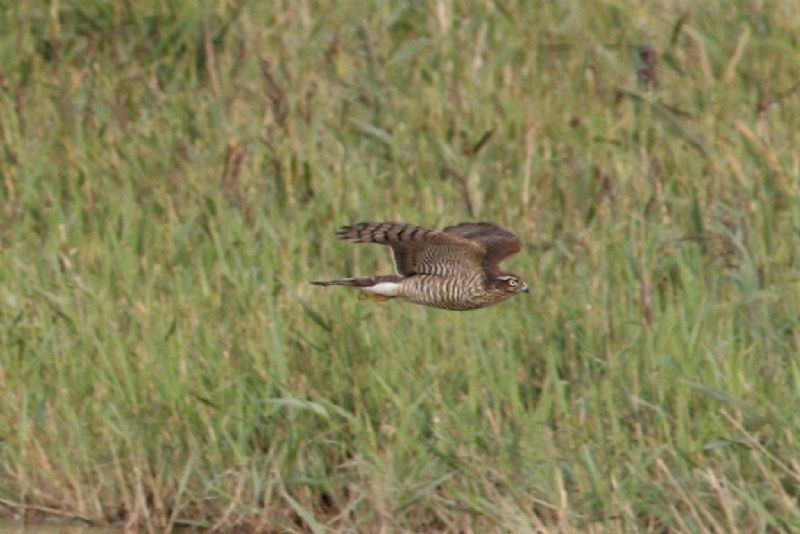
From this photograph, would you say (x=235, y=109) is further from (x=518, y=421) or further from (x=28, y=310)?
(x=518, y=421)

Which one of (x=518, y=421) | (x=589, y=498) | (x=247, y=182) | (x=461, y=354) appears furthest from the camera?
(x=247, y=182)

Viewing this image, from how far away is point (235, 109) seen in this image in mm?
7863

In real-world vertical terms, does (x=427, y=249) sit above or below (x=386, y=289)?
above

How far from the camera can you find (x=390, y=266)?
21.6ft

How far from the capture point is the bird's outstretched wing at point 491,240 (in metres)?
5.52

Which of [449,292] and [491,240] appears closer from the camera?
[449,292]

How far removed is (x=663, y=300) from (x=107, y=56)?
2.93 metres

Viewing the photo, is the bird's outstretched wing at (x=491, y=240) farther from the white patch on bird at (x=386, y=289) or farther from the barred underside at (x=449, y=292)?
the white patch on bird at (x=386, y=289)

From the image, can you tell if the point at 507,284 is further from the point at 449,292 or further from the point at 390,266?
the point at 390,266

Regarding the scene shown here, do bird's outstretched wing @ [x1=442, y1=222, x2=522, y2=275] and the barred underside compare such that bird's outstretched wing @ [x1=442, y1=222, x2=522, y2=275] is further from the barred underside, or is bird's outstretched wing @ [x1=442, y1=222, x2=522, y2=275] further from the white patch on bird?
the white patch on bird

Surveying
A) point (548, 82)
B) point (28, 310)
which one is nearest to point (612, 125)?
point (548, 82)

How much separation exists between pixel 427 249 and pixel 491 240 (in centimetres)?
38

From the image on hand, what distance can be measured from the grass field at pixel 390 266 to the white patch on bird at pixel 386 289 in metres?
0.26


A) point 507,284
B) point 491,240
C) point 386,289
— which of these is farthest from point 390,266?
point 507,284
